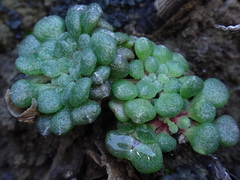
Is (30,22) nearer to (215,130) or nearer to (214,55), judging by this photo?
(214,55)

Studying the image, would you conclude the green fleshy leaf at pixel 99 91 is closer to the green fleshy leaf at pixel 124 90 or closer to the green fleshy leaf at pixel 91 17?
the green fleshy leaf at pixel 124 90

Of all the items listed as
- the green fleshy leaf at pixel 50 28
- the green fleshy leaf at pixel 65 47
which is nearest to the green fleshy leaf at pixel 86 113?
the green fleshy leaf at pixel 65 47

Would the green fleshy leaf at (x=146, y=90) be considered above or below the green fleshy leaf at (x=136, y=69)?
below

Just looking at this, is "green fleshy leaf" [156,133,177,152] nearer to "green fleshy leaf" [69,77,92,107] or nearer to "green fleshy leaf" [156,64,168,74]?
"green fleshy leaf" [156,64,168,74]

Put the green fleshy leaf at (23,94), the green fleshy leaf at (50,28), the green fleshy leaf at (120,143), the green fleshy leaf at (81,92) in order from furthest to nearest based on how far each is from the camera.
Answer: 1. the green fleshy leaf at (50,28)
2. the green fleshy leaf at (23,94)
3. the green fleshy leaf at (120,143)
4. the green fleshy leaf at (81,92)

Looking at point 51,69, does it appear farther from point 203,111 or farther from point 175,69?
point 203,111

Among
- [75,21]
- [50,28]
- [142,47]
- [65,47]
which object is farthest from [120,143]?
[50,28]

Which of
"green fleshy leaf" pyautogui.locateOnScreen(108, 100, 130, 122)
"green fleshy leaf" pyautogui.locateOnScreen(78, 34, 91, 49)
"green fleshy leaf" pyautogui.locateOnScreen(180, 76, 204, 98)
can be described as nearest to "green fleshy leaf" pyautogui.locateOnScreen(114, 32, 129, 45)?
"green fleshy leaf" pyautogui.locateOnScreen(78, 34, 91, 49)

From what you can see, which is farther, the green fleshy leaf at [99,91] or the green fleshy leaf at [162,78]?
the green fleshy leaf at [162,78]

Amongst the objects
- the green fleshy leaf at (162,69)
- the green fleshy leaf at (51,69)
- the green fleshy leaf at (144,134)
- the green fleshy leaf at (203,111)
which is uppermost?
the green fleshy leaf at (51,69)

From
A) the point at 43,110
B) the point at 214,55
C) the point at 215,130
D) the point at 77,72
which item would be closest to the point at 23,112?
the point at 43,110
